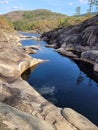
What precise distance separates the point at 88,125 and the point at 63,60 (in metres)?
46.6

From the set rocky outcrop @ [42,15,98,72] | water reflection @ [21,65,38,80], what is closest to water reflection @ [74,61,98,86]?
rocky outcrop @ [42,15,98,72]

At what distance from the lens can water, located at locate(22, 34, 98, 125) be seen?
108 feet

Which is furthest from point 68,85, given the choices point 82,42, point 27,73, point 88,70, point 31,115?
point 82,42

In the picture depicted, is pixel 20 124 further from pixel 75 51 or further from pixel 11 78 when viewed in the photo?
pixel 75 51

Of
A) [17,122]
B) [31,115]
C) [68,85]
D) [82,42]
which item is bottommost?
[68,85]

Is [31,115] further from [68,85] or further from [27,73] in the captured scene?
[27,73]

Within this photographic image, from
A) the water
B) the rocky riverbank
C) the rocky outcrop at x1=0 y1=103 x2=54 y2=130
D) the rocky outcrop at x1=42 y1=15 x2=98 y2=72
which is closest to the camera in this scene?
the rocky outcrop at x1=0 y1=103 x2=54 y2=130

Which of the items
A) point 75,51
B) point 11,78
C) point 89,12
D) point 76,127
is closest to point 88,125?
point 76,127

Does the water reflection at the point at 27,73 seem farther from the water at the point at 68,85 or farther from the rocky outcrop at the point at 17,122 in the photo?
the rocky outcrop at the point at 17,122

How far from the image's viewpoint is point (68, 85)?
42.2 meters

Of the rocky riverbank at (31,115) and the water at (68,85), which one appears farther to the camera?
the water at (68,85)

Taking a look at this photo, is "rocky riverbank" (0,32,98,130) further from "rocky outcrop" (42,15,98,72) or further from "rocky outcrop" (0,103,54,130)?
"rocky outcrop" (42,15,98,72)

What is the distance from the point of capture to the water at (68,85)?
108ft

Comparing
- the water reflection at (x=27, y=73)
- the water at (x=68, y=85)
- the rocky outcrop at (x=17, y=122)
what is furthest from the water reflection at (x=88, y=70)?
the rocky outcrop at (x=17, y=122)
